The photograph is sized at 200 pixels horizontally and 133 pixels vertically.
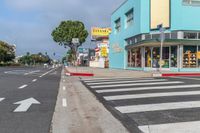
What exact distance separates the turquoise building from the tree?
55823mm

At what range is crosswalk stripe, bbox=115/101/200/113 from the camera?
1164 centimetres

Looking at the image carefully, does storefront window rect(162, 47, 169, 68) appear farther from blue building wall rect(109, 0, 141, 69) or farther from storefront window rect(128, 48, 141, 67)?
storefront window rect(128, 48, 141, 67)

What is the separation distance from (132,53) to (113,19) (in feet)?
49.8

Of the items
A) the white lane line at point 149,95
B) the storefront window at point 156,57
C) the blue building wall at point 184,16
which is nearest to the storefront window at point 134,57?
the storefront window at point 156,57

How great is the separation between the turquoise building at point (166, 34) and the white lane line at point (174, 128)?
91.8ft

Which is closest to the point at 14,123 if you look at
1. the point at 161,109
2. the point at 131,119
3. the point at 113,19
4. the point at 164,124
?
the point at 131,119

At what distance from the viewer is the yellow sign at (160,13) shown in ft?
135

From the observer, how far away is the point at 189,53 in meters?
40.2

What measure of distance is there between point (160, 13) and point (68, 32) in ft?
205

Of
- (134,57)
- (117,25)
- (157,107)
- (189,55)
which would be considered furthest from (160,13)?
(157,107)

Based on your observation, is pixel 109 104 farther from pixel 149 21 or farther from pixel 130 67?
pixel 130 67

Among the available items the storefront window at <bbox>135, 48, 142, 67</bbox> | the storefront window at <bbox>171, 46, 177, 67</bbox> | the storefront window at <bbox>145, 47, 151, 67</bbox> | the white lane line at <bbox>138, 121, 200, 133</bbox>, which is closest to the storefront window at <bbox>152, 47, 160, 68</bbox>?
the storefront window at <bbox>145, 47, 151, 67</bbox>

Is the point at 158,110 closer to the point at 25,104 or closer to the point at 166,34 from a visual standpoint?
the point at 25,104

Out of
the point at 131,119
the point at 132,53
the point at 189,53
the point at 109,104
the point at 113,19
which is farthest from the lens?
the point at 113,19
